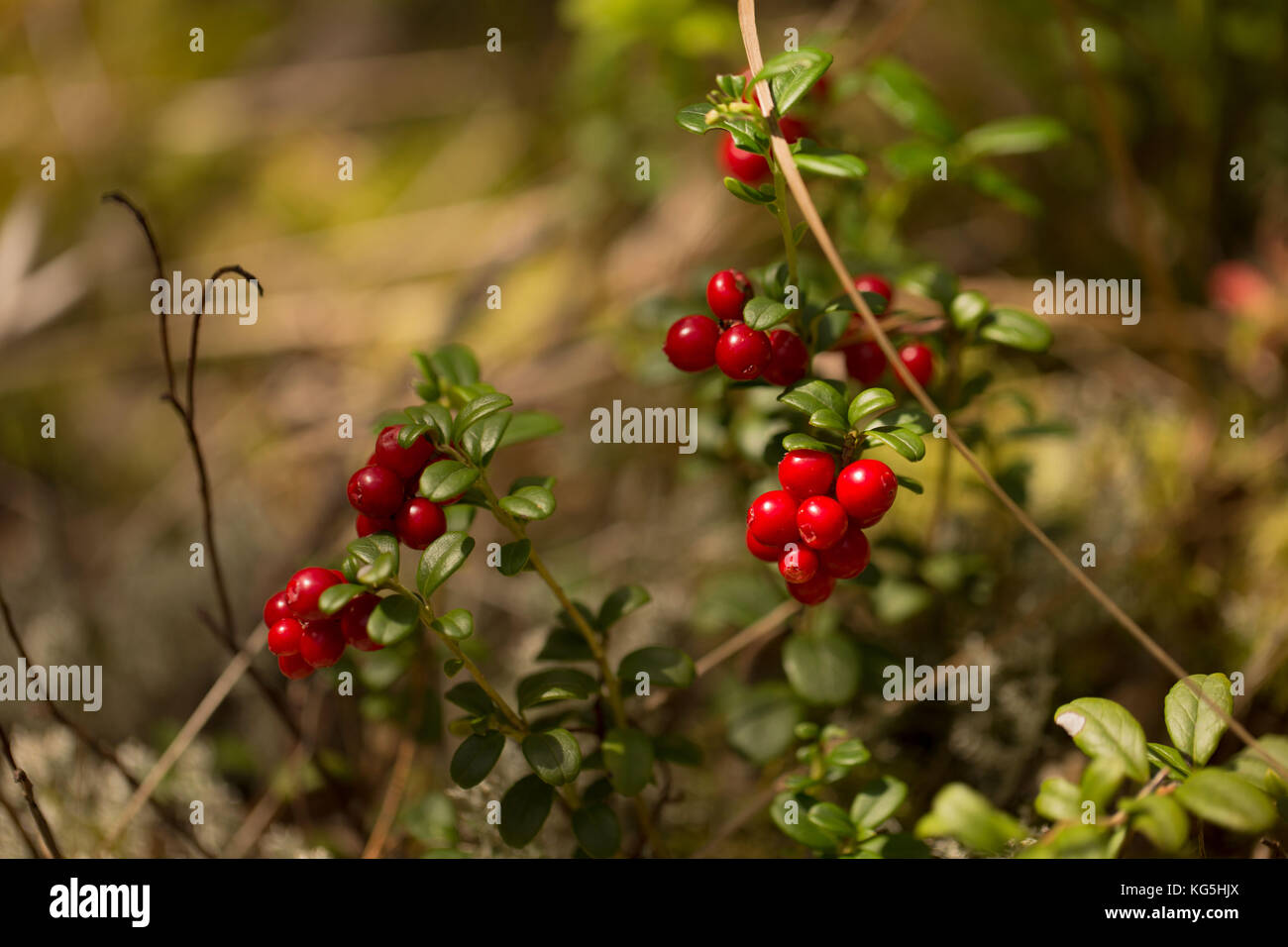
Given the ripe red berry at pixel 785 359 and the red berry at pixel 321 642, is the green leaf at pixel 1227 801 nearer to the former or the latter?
the ripe red berry at pixel 785 359

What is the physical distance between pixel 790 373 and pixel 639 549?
98 centimetres

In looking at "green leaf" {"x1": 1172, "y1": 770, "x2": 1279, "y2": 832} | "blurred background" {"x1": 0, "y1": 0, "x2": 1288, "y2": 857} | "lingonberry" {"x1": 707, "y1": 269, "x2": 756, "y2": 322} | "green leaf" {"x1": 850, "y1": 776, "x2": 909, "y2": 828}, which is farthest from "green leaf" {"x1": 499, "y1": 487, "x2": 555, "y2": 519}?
"green leaf" {"x1": 1172, "y1": 770, "x2": 1279, "y2": 832}

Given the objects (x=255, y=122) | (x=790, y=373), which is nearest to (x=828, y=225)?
(x=790, y=373)

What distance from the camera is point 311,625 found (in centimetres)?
95

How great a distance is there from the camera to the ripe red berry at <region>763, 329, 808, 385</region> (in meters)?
1.05

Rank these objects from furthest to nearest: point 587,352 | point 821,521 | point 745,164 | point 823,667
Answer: point 587,352
point 823,667
point 745,164
point 821,521

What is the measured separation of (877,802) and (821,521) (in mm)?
398

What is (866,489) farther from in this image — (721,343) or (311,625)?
(311,625)

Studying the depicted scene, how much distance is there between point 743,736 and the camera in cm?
130

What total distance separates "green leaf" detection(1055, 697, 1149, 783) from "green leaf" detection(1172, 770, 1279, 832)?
0.04m

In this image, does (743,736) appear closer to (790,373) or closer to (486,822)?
(486,822)

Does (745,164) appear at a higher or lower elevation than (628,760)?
higher

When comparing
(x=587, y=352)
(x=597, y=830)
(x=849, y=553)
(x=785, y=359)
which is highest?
(x=587, y=352)

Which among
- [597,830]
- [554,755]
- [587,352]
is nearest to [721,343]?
[554,755]
